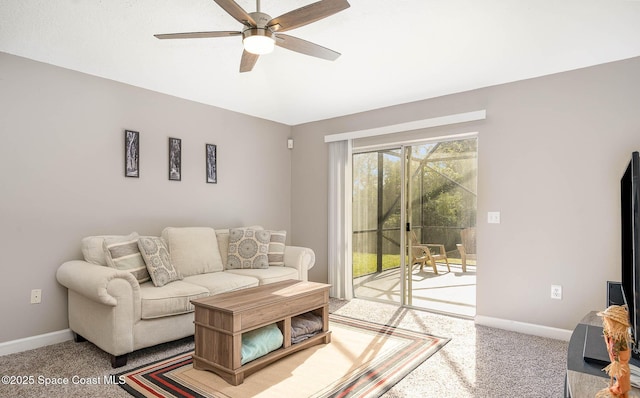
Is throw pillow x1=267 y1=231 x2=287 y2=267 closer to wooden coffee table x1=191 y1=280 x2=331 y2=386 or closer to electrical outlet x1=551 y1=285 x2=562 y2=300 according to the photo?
wooden coffee table x1=191 y1=280 x2=331 y2=386

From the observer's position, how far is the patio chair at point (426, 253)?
424 centimetres

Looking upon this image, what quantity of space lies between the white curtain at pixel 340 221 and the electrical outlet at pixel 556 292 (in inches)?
87.0

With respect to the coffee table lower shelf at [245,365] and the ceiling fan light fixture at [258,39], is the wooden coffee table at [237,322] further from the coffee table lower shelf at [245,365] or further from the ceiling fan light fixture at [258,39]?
the ceiling fan light fixture at [258,39]

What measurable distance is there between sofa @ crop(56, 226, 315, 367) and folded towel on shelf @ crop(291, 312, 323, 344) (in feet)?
2.19

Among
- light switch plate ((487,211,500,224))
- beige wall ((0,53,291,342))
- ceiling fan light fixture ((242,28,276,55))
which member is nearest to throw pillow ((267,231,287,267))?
beige wall ((0,53,291,342))

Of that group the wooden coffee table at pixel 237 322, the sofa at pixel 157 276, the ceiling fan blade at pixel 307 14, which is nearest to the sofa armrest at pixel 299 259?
the sofa at pixel 157 276

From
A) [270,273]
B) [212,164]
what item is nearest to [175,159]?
[212,164]

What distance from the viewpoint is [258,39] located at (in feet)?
7.27

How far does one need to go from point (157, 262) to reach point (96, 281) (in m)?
0.57

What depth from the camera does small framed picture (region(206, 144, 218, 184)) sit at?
172 inches

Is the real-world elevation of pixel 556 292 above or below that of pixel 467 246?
below

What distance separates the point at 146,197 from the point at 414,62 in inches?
117

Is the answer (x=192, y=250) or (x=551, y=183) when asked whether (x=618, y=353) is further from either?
(x=192, y=250)

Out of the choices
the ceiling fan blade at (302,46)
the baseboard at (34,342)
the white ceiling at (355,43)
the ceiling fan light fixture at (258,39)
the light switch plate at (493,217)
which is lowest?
the baseboard at (34,342)
